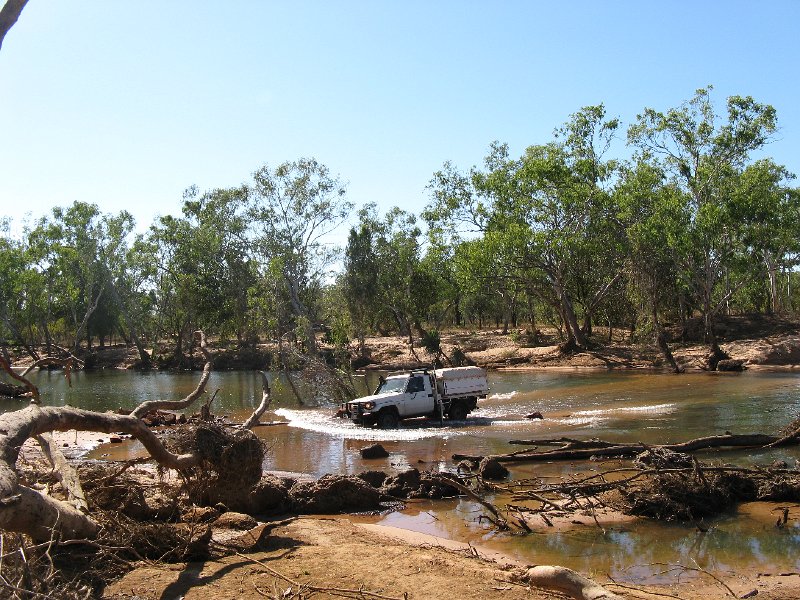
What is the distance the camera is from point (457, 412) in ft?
80.3

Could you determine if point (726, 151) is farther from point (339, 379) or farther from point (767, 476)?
point (767, 476)

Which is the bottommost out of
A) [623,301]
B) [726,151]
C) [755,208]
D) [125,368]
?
[125,368]

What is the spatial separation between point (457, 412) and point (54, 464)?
16.9 m

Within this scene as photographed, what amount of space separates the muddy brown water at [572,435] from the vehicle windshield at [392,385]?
122 centimetres

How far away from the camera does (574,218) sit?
49.8 m

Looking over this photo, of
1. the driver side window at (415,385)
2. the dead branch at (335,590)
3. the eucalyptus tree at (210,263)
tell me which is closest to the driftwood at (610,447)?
the driver side window at (415,385)

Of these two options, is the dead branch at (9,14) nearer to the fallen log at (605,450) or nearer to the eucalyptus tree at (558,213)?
the fallen log at (605,450)

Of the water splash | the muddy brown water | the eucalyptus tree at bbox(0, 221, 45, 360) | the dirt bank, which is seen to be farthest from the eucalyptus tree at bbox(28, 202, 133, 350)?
the dirt bank

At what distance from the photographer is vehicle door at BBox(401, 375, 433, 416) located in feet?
77.7

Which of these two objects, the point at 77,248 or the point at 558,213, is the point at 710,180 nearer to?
the point at 558,213

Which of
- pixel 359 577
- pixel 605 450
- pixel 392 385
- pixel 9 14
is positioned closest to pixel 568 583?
pixel 359 577

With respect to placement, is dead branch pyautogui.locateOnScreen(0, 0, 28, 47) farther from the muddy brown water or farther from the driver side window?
the driver side window

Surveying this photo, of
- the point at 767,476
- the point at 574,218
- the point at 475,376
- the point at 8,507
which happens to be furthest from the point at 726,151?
the point at 8,507

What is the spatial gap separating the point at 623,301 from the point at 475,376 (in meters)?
33.2
